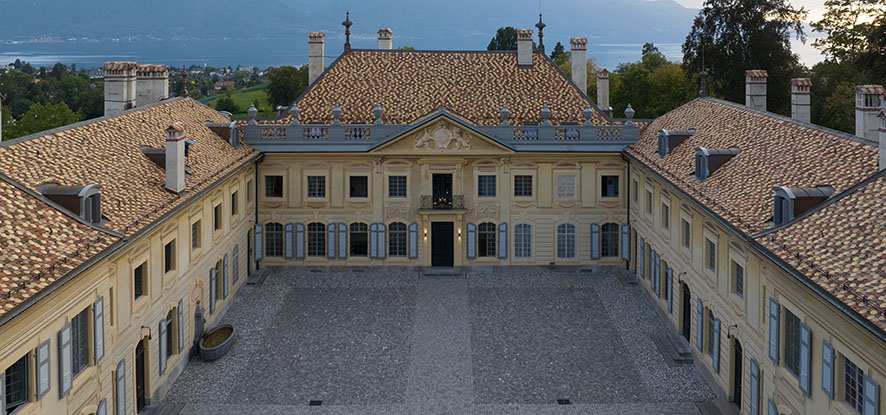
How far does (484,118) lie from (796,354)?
27167 mm

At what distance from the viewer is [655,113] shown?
2729 inches

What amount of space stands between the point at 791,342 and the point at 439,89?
29959 millimetres

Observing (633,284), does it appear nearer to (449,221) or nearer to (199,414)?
(449,221)

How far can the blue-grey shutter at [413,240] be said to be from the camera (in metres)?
43.9

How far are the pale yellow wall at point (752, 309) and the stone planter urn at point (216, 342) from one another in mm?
17898

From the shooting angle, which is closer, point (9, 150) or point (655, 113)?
point (9, 150)

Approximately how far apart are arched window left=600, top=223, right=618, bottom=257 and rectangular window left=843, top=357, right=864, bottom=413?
26.2 meters

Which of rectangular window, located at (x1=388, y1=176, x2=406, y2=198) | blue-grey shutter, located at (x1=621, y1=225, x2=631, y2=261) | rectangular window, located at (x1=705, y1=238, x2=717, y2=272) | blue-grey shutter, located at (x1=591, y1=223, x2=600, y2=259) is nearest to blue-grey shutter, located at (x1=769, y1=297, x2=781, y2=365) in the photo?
rectangular window, located at (x1=705, y1=238, x2=717, y2=272)

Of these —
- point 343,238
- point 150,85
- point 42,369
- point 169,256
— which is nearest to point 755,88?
point 343,238

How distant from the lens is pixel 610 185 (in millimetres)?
44000

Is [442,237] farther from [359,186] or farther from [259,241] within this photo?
[259,241]

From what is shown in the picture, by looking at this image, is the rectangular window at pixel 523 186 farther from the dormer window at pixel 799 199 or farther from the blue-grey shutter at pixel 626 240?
the dormer window at pixel 799 199

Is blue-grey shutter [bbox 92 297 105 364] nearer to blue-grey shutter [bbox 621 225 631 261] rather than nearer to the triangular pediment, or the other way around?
the triangular pediment

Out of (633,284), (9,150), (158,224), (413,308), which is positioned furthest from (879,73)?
(9,150)
